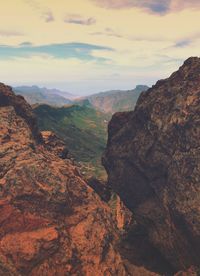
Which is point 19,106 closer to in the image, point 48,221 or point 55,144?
point 55,144

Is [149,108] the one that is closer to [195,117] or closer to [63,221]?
[195,117]

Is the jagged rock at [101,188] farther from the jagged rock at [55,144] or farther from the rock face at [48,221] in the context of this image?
the rock face at [48,221]

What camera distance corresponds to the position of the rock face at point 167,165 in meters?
48.6

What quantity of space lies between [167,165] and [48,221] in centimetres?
2054

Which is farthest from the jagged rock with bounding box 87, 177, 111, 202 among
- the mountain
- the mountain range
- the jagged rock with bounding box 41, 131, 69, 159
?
the mountain

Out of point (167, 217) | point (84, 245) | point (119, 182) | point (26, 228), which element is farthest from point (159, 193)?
point (26, 228)

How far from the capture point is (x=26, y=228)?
3844 cm

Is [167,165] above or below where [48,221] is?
above

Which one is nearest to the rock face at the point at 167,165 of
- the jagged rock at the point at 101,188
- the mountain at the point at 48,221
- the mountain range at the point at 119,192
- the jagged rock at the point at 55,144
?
the mountain range at the point at 119,192

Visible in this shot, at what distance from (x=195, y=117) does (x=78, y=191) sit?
18461mm

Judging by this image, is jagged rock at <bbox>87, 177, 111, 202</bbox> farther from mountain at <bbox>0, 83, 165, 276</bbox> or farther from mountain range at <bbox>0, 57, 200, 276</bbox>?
mountain at <bbox>0, 83, 165, 276</bbox>

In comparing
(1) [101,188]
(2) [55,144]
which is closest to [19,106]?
(2) [55,144]

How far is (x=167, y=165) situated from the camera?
5269cm

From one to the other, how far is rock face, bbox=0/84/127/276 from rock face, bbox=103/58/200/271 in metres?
10.2
